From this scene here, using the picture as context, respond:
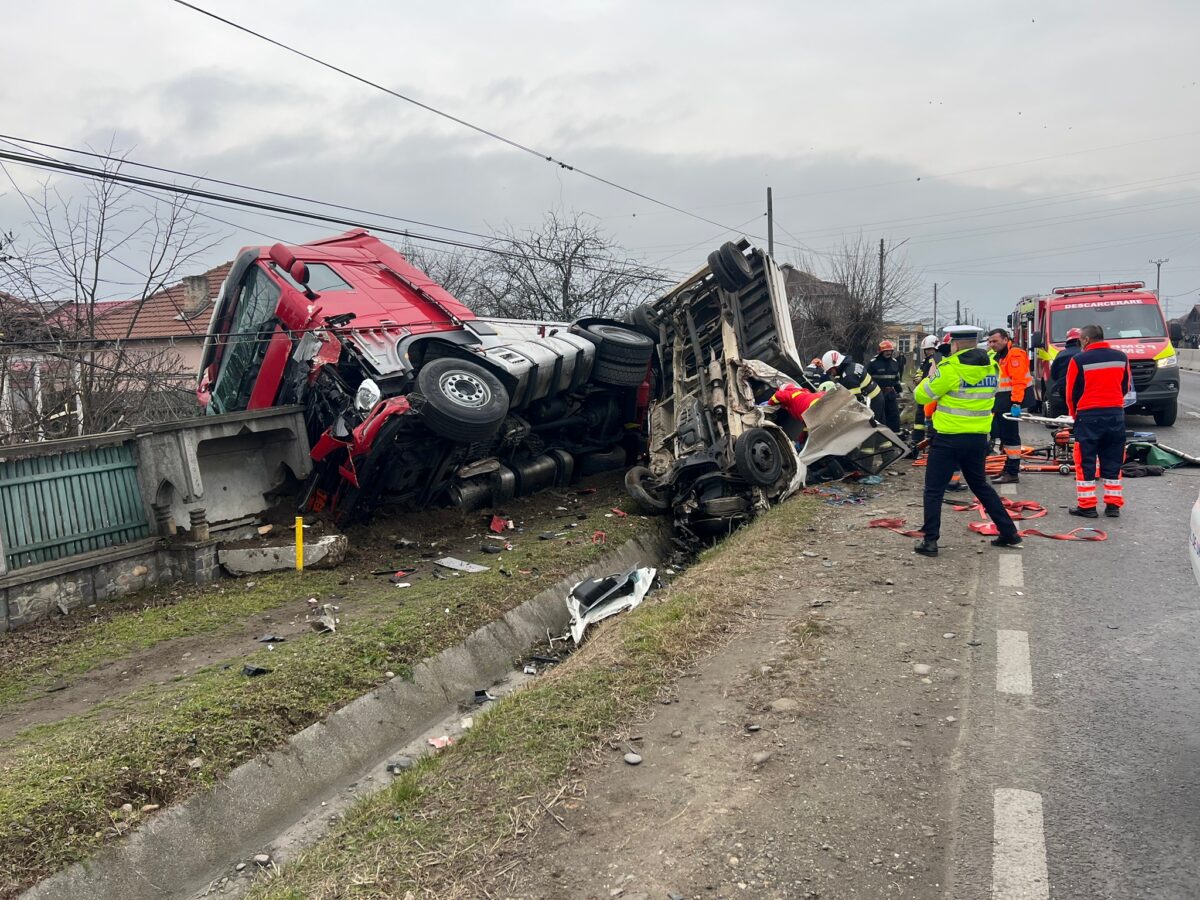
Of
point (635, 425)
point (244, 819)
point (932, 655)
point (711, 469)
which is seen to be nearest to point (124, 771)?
point (244, 819)

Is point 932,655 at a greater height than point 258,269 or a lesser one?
lesser

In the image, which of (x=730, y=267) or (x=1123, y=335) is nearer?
(x=730, y=267)

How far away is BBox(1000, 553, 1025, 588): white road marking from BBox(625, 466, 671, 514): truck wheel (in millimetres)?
3579

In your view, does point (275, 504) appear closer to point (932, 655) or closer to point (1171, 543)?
point (932, 655)

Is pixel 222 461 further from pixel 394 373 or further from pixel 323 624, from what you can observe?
pixel 323 624

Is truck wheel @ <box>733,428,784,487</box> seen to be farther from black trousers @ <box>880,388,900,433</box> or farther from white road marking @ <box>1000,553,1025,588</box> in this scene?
black trousers @ <box>880,388,900,433</box>

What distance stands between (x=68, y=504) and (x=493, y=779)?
4.70m

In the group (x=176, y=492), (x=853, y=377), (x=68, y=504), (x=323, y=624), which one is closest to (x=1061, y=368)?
(x=853, y=377)

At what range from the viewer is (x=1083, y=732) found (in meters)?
3.39

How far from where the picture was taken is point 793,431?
9328mm

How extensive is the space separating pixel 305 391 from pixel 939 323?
58290mm

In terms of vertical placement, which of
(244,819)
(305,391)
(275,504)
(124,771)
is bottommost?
(244,819)

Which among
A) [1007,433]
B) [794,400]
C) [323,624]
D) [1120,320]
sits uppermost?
[1120,320]

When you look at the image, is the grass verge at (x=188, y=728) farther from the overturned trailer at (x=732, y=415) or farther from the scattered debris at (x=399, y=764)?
the overturned trailer at (x=732, y=415)
